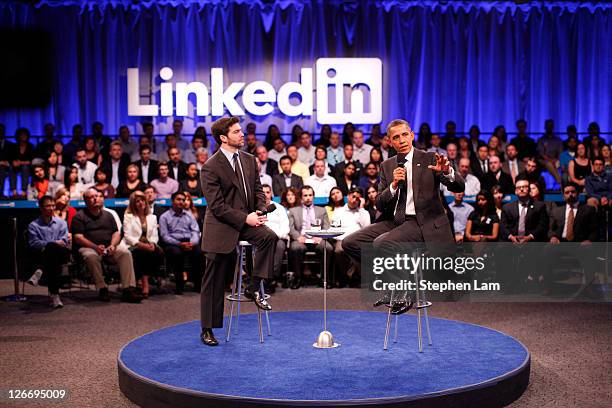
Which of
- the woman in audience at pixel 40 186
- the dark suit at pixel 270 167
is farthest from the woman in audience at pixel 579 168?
the woman in audience at pixel 40 186

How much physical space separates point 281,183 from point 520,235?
9.92 ft

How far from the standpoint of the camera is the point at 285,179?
9406 mm

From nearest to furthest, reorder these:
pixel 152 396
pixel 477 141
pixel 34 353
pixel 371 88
A: pixel 152 396 → pixel 34 353 → pixel 477 141 → pixel 371 88

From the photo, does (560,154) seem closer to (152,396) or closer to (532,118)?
(532,118)

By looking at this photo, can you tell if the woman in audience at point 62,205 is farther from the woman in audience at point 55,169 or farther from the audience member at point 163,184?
the woman in audience at point 55,169

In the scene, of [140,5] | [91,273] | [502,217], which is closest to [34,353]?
[91,273]

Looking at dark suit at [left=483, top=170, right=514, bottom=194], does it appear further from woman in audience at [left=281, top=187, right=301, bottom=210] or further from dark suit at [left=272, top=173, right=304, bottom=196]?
woman in audience at [left=281, top=187, right=301, bottom=210]

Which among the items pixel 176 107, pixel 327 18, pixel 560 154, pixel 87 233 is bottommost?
pixel 87 233

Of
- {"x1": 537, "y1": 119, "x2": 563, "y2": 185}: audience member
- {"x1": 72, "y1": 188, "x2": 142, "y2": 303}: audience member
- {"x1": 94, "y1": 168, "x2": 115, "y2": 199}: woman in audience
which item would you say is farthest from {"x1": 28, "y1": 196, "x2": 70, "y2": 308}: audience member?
{"x1": 537, "y1": 119, "x2": 563, "y2": 185}: audience member

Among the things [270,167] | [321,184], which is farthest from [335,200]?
[270,167]

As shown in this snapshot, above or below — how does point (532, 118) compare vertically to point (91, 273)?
above

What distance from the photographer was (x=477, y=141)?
35.4 ft

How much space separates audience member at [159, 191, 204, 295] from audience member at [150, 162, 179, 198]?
4.22ft

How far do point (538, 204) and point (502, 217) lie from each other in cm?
40
